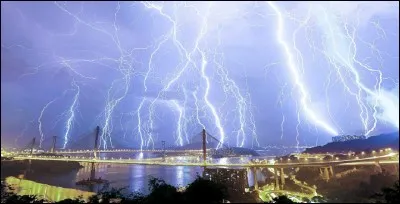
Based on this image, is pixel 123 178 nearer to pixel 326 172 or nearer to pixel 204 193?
pixel 326 172

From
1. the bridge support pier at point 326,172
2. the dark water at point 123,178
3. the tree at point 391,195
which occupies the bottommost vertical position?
the dark water at point 123,178

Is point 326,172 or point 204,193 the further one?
point 326,172

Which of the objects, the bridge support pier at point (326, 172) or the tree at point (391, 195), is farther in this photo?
the bridge support pier at point (326, 172)

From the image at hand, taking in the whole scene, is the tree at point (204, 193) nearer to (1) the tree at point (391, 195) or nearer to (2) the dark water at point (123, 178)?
(1) the tree at point (391, 195)

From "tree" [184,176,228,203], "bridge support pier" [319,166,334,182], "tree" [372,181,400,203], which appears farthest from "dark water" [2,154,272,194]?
"tree" [372,181,400,203]

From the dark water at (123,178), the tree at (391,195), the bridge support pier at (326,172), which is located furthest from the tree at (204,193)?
the dark water at (123,178)

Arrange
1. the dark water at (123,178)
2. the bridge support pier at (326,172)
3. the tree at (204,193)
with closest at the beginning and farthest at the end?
the tree at (204,193) → the bridge support pier at (326,172) → the dark water at (123,178)

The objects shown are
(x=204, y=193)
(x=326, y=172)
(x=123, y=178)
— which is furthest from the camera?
(x=123, y=178)

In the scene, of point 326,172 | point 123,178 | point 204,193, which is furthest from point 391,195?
point 123,178

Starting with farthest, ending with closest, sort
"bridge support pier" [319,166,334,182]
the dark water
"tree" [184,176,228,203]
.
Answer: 1. the dark water
2. "bridge support pier" [319,166,334,182]
3. "tree" [184,176,228,203]

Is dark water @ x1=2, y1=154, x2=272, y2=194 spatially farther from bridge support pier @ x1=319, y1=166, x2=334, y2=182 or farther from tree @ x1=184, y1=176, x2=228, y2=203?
tree @ x1=184, y1=176, x2=228, y2=203

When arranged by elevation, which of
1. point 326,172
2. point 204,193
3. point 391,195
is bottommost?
point 326,172

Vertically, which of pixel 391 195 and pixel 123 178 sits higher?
pixel 391 195
